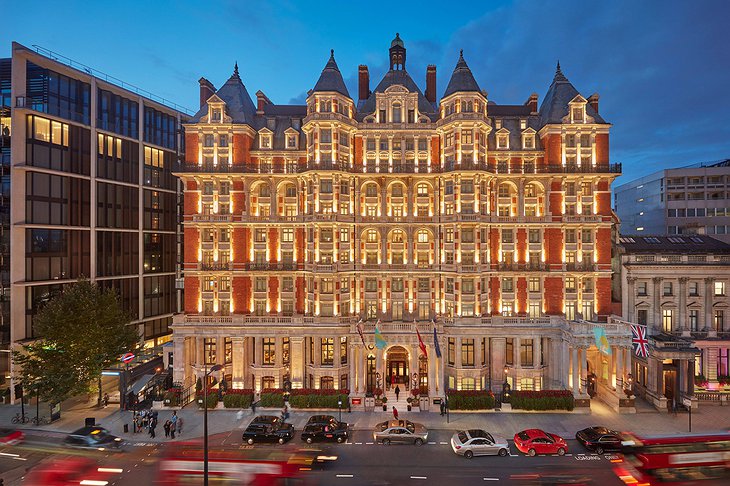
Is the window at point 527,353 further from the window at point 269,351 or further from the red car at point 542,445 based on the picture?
the window at point 269,351

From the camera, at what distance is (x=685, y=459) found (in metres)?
20.2

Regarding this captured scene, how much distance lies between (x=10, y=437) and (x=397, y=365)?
113ft

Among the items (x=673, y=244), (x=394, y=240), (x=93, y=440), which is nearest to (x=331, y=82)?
(x=394, y=240)

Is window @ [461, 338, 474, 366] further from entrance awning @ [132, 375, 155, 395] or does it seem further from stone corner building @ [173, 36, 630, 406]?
entrance awning @ [132, 375, 155, 395]

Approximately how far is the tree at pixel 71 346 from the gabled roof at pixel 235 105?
2268 centimetres

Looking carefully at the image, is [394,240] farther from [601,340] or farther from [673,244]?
[673,244]

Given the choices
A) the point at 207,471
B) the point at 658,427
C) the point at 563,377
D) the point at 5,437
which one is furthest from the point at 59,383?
the point at 658,427

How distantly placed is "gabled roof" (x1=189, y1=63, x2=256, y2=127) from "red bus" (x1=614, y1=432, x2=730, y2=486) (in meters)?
45.5

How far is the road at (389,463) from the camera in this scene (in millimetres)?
24719

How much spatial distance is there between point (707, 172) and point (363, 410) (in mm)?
64838

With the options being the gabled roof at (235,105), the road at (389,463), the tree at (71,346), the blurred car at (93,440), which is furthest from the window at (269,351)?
the gabled roof at (235,105)

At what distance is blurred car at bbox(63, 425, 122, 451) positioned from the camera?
93.1ft

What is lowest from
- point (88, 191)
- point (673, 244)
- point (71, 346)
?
point (71, 346)

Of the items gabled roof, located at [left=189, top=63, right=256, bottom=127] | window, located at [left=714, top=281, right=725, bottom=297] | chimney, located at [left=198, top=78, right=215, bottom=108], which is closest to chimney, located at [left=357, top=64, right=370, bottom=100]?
gabled roof, located at [left=189, top=63, right=256, bottom=127]
